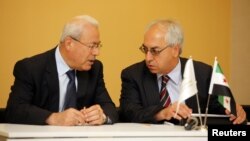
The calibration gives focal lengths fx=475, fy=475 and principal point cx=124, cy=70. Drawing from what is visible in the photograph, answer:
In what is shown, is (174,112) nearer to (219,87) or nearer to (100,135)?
(219,87)

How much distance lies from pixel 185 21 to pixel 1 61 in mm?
1895

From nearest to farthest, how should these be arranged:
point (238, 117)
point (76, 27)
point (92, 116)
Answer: point (92, 116), point (238, 117), point (76, 27)

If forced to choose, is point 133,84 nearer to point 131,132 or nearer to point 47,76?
point 47,76

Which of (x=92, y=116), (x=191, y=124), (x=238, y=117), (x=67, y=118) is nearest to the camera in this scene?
(x=191, y=124)

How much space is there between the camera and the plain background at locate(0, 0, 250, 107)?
164 inches

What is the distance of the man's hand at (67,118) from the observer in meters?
Answer: 2.94

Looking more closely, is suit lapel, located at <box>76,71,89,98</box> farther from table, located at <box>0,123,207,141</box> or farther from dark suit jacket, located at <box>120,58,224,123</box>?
table, located at <box>0,123,207,141</box>

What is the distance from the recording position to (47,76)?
340 centimetres

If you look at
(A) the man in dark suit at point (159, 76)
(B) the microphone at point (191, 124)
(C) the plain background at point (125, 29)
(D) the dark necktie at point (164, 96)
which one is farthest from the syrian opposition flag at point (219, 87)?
(C) the plain background at point (125, 29)

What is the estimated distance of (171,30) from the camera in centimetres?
373

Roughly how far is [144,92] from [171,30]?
0.53m

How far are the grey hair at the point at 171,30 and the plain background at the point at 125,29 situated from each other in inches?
33.7

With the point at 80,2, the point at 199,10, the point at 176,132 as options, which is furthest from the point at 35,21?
the point at 176,132

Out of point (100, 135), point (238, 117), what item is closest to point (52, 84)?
point (100, 135)
